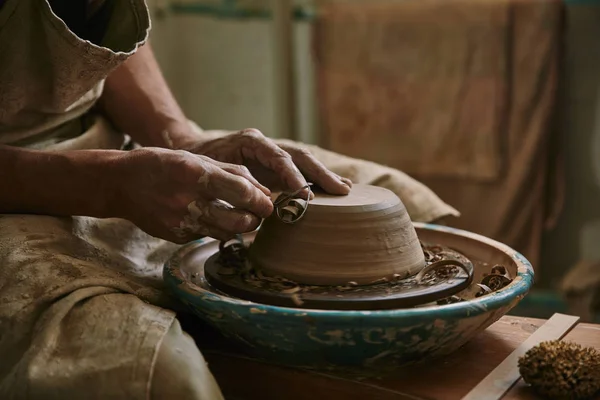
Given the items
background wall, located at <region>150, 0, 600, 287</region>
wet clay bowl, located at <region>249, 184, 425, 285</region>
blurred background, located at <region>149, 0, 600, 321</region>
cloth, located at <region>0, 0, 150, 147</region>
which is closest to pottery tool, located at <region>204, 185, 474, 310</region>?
wet clay bowl, located at <region>249, 184, 425, 285</region>

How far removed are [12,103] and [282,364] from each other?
2.03 feet

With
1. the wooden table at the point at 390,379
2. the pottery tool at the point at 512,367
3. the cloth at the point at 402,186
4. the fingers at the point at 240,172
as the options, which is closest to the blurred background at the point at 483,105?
the cloth at the point at 402,186

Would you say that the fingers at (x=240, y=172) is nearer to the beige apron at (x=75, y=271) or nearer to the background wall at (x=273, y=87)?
the beige apron at (x=75, y=271)

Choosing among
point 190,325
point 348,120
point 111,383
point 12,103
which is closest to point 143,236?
point 190,325

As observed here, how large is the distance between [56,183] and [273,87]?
2408 mm

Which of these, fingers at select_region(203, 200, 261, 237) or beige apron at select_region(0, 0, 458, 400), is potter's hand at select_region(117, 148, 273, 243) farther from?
beige apron at select_region(0, 0, 458, 400)

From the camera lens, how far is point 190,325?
4.14 feet

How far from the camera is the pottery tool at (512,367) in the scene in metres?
1.04

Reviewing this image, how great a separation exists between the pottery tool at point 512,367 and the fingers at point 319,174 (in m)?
0.36

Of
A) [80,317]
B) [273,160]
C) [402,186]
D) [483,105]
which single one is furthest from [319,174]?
[483,105]

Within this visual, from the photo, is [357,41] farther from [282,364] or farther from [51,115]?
[282,364]

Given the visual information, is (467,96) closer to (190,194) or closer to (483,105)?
(483,105)

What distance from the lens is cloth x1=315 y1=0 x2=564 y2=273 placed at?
2.81 m

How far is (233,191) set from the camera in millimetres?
1089
